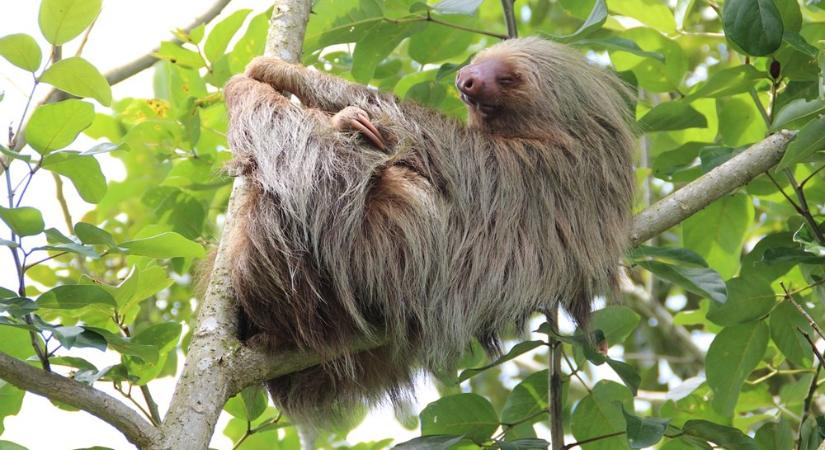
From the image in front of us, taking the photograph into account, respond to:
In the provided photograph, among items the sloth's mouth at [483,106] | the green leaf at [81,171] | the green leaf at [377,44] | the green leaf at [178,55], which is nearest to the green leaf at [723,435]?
the sloth's mouth at [483,106]

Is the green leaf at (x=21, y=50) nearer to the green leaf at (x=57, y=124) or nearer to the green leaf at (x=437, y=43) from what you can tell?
the green leaf at (x=57, y=124)

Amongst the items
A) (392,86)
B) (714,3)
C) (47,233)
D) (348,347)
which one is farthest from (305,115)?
(714,3)

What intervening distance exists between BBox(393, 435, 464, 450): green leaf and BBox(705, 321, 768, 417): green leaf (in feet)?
4.70

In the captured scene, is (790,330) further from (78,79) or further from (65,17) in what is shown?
(65,17)

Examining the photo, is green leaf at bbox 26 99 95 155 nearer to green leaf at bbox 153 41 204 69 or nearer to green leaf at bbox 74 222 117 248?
green leaf at bbox 74 222 117 248

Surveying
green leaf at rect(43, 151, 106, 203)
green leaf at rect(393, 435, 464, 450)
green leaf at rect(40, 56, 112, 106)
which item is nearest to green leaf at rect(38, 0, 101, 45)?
green leaf at rect(40, 56, 112, 106)

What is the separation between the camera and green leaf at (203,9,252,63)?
18.6ft

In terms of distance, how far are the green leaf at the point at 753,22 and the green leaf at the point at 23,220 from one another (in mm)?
3092

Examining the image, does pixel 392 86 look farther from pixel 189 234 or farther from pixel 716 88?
pixel 716 88

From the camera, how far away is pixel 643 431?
13.4ft

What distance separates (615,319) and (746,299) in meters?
0.66

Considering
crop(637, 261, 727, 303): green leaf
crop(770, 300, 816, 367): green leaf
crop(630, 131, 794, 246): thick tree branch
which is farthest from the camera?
crop(770, 300, 816, 367): green leaf

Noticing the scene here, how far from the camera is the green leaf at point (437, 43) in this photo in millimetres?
5875

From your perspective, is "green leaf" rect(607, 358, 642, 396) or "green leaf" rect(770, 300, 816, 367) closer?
"green leaf" rect(607, 358, 642, 396)
